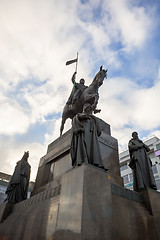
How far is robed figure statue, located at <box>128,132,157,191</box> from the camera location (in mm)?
7453

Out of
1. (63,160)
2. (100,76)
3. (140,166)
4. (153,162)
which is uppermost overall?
(153,162)

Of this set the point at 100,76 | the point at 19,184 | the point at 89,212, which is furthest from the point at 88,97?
the point at 89,212

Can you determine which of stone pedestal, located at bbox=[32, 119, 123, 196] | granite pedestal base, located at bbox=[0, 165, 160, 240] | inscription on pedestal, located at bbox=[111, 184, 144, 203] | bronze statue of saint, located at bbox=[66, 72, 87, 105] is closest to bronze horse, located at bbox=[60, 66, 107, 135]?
bronze statue of saint, located at bbox=[66, 72, 87, 105]

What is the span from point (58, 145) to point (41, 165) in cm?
187

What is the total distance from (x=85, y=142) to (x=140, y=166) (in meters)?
3.21

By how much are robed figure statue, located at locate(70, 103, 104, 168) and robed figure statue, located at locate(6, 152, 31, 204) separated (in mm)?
5839

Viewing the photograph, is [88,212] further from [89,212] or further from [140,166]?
[140,166]

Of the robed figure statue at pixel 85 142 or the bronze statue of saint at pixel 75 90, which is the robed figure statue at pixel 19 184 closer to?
the bronze statue of saint at pixel 75 90

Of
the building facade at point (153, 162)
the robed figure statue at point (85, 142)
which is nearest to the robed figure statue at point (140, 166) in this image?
A: the robed figure statue at point (85, 142)

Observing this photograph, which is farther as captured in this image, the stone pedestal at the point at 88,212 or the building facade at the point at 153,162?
the building facade at the point at 153,162

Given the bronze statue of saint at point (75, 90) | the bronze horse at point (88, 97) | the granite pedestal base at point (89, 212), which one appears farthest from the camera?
the bronze statue of saint at point (75, 90)

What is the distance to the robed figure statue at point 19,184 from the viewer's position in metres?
10.1

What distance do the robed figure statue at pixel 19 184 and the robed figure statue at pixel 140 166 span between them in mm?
6665

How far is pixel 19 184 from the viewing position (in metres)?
10.6
